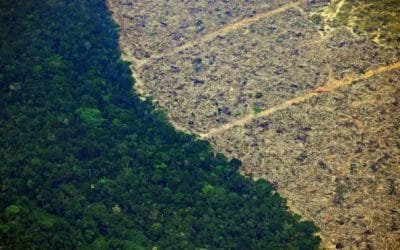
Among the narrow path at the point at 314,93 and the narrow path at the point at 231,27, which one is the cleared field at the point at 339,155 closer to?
the narrow path at the point at 314,93

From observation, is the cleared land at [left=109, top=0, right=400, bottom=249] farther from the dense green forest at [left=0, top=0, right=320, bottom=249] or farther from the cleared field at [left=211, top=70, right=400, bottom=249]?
the dense green forest at [left=0, top=0, right=320, bottom=249]

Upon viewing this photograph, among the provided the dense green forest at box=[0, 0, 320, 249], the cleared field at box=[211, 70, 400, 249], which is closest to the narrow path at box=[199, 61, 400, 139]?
the cleared field at box=[211, 70, 400, 249]

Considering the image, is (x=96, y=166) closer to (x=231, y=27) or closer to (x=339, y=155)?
(x=339, y=155)

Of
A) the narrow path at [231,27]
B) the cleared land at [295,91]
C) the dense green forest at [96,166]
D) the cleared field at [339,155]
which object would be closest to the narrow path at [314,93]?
the cleared land at [295,91]

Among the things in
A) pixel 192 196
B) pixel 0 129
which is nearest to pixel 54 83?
pixel 0 129

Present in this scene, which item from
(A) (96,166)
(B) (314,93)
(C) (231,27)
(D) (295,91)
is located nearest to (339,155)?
(B) (314,93)
